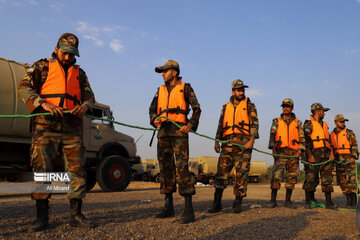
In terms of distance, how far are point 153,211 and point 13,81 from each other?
5336mm

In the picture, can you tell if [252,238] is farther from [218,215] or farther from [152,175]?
[152,175]

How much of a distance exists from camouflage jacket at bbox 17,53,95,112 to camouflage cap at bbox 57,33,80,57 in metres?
0.24

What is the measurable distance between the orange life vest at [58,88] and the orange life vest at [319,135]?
5.40 metres

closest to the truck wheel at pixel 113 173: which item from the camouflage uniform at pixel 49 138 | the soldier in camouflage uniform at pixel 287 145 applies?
the soldier in camouflage uniform at pixel 287 145

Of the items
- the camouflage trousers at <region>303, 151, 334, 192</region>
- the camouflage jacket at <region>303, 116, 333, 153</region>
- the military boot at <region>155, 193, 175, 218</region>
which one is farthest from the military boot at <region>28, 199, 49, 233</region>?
the camouflage jacket at <region>303, 116, 333, 153</region>

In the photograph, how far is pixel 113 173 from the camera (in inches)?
380

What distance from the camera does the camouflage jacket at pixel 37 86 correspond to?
339cm

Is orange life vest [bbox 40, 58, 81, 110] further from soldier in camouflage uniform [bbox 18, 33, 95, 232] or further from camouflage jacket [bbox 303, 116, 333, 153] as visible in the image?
camouflage jacket [bbox 303, 116, 333, 153]

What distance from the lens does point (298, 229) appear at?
149 inches

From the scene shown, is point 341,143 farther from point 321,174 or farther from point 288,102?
point 288,102

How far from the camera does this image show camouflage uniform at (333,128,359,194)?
23.2ft

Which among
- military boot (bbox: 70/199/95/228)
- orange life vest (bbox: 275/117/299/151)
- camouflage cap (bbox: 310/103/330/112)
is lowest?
military boot (bbox: 70/199/95/228)

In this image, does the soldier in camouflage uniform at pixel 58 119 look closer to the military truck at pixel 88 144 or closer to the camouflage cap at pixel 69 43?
the camouflage cap at pixel 69 43

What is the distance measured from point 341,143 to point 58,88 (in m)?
6.78
